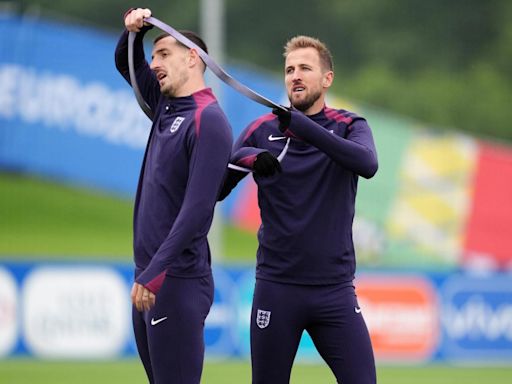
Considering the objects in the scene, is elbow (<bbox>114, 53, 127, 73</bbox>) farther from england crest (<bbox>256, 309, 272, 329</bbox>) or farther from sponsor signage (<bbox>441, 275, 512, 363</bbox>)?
sponsor signage (<bbox>441, 275, 512, 363</bbox>)

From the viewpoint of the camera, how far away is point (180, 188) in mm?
5918

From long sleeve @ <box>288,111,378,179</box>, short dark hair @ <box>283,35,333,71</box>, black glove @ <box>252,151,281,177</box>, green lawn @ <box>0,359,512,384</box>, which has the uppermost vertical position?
short dark hair @ <box>283,35,333,71</box>

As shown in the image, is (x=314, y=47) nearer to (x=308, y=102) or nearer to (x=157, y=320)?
(x=308, y=102)

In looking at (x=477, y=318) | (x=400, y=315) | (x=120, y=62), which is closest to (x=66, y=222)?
(x=400, y=315)

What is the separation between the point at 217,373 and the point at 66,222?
1462cm

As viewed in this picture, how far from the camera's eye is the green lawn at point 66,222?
83.3 feet

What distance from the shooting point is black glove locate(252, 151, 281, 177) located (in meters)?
6.19

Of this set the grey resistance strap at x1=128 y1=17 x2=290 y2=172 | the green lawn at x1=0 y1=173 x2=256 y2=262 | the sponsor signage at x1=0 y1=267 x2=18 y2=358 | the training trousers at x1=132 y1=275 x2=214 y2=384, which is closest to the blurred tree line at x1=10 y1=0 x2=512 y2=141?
the green lawn at x1=0 y1=173 x2=256 y2=262

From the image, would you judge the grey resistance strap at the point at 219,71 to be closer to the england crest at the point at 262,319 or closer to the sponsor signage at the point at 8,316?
the england crest at the point at 262,319

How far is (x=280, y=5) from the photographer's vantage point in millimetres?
33875

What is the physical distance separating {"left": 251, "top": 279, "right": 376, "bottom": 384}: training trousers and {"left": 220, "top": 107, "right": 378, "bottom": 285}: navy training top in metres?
0.07

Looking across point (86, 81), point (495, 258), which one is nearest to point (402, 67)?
point (495, 258)

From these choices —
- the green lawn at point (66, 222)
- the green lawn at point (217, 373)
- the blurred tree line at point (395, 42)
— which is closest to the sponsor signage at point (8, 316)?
the green lawn at point (217, 373)

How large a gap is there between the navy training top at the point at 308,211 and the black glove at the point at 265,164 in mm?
89
